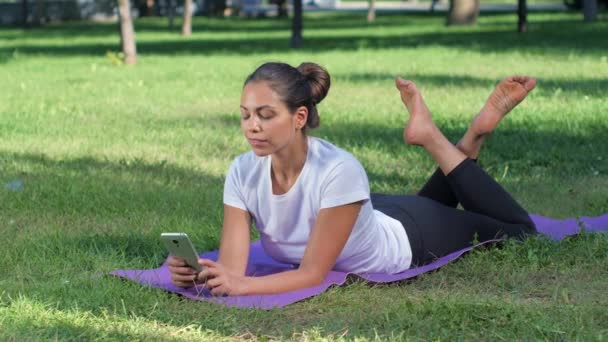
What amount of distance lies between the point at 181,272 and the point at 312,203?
23.7 inches

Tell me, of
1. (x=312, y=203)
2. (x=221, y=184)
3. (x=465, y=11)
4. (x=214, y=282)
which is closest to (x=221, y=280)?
(x=214, y=282)

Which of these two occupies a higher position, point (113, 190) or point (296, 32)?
point (113, 190)

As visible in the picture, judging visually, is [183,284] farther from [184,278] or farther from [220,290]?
[220,290]

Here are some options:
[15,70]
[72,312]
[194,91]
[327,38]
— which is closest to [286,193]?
[72,312]

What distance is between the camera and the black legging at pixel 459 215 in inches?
222

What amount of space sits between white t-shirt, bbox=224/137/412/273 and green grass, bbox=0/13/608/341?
Result: 0.63 ft

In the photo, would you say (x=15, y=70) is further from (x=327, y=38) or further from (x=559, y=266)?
(x=559, y=266)

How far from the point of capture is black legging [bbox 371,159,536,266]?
5633 mm

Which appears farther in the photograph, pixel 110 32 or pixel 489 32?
pixel 110 32

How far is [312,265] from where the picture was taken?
498 cm

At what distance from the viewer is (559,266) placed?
559 centimetres

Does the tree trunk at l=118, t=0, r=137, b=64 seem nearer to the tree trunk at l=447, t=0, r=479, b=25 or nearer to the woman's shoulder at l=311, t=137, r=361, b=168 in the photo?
the woman's shoulder at l=311, t=137, r=361, b=168

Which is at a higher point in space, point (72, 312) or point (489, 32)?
point (72, 312)

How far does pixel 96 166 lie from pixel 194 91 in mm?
6268
